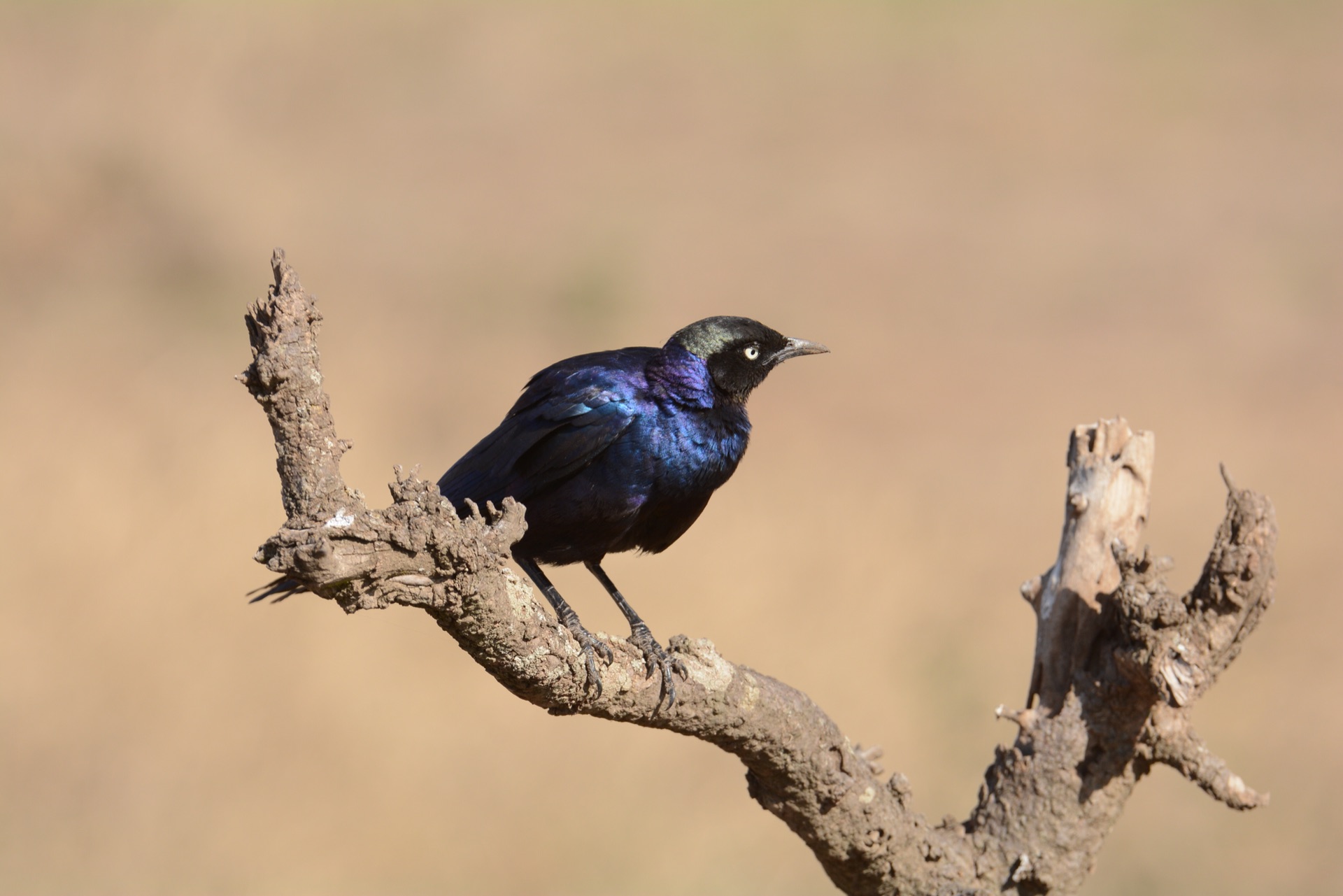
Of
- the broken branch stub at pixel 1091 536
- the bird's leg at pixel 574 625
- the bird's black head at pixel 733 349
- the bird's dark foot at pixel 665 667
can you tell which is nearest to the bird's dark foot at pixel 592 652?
the bird's leg at pixel 574 625

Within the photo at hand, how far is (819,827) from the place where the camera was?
3762 mm

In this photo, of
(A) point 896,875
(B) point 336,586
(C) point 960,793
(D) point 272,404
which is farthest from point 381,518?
(C) point 960,793

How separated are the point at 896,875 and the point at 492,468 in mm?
1807

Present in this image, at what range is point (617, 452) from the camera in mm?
3689

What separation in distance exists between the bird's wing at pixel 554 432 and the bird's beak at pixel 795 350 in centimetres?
55

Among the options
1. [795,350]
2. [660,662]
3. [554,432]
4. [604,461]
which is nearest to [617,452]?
[604,461]

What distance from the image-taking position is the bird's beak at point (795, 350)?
4.22 m

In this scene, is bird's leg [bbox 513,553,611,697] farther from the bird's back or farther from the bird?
the bird's back

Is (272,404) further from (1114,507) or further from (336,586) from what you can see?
(1114,507)

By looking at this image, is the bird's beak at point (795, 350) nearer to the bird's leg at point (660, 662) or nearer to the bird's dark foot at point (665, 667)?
the bird's leg at point (660, 662)

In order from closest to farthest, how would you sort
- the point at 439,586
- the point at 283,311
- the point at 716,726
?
the point at 283,311 < the point at 439,586 < the point at 716,726

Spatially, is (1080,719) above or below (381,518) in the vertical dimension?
above

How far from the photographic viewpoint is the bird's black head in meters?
3.95

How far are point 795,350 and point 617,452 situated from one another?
929 millimetres
